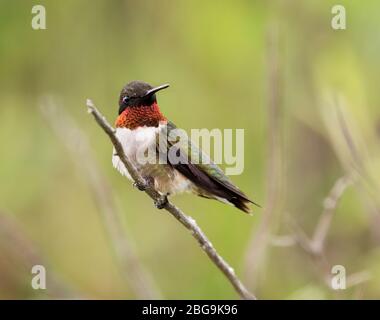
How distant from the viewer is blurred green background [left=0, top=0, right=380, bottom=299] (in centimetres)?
648

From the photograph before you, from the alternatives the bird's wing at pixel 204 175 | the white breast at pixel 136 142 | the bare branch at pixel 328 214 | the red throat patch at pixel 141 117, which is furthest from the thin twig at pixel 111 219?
the bare branch at pixel 328 214

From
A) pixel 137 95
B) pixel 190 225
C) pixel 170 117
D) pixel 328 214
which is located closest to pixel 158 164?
pixel 137 95

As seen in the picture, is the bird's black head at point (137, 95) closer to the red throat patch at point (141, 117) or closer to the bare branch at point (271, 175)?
the red throat patch at point (141, 117)

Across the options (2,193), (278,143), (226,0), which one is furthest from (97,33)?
(278,143)

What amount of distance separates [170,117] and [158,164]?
→ 2451mm

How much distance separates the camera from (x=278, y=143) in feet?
13.4

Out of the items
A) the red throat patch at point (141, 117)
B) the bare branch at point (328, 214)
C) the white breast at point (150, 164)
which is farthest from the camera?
the red throat patch at point (141, 117)

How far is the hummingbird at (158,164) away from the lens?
4270mm

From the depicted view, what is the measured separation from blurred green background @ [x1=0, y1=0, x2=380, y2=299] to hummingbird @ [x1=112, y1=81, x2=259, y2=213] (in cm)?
196

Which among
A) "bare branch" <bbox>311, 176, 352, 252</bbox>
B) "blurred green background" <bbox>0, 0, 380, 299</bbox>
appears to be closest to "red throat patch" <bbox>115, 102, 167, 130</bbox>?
"bare branch" <bbox>311, 176, 352, 252</bbox>

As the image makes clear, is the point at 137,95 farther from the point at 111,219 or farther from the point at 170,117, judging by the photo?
the point at 170,117

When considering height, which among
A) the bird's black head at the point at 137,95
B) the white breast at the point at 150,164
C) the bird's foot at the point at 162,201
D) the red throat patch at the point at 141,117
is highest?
the bird's black head at the point at 137,95

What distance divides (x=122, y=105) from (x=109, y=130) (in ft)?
4.96

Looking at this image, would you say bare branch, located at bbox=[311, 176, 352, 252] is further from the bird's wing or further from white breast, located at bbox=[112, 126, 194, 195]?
white breast, located at bbox=[112, 126, 194, 195]
